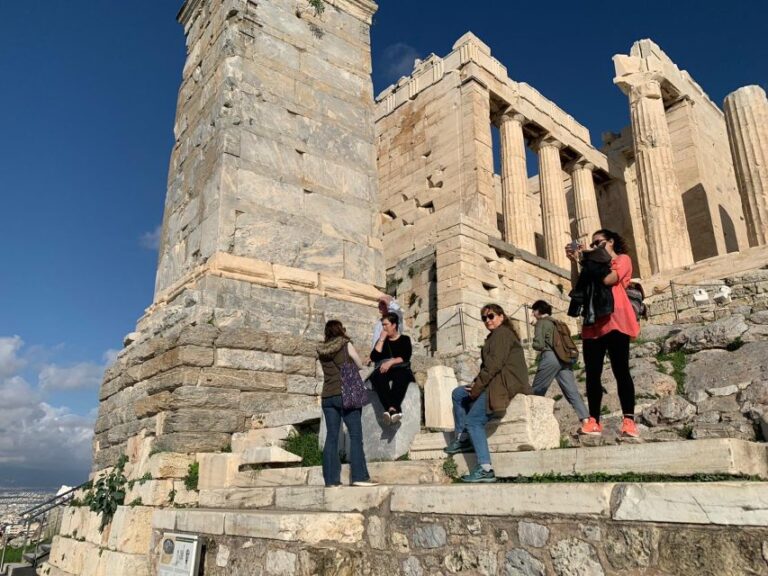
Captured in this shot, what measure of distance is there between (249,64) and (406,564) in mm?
7475

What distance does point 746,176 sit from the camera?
1878cm

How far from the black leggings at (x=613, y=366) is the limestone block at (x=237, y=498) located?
281 cm

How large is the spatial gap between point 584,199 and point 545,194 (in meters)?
2.25

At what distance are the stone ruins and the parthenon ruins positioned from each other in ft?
0.41

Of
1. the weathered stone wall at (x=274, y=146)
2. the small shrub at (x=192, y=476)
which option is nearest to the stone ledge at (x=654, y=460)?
the small shrub at (x=192, y=476)

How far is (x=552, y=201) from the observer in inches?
843

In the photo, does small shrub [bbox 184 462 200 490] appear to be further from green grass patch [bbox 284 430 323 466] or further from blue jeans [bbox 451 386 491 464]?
blue jeans [bbox 451 386 491 464]

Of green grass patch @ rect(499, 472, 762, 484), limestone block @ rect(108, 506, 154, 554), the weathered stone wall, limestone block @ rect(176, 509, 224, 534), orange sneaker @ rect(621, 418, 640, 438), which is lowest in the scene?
limestone block @ rect(108, 506, 154, 554)

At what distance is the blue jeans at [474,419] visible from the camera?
4.16 m

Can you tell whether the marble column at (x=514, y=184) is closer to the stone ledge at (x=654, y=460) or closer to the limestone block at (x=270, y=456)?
the limestone block at (x=270, y=456)

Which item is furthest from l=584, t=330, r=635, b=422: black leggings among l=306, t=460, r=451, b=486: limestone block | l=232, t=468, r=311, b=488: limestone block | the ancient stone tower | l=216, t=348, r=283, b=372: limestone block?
l=216, t=348, r=283, b=372: limestone block

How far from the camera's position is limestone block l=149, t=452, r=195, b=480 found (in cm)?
618

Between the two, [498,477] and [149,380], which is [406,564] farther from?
[149,380]

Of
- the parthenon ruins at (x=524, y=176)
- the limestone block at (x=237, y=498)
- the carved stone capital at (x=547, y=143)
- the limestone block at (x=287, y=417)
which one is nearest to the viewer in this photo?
the limestone block at (x=237, y=498)
